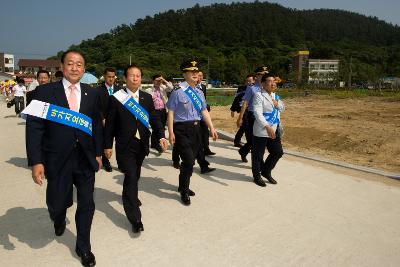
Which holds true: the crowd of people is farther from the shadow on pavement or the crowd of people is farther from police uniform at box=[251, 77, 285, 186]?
the shadow on pavement

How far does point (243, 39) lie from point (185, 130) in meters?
150

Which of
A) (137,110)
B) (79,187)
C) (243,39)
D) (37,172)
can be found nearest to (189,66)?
(137,110)

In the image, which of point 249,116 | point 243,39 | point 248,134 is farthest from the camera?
point 243,39

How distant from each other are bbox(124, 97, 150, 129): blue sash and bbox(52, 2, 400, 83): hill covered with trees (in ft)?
295

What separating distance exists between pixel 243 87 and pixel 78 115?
225 inches

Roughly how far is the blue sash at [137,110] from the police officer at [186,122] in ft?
2.24

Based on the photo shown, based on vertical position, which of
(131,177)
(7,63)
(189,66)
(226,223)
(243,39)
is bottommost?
(226,223)

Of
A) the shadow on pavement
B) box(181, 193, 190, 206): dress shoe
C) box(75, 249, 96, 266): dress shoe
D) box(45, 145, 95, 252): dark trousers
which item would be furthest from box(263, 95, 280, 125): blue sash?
box(75, 249, 96, 266): dress shoe

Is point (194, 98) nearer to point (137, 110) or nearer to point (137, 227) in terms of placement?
point (137, 110)

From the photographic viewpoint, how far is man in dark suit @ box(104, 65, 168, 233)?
3.94 meters

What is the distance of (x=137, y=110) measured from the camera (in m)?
4.11

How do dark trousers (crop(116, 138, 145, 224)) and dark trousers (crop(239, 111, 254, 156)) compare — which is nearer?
dark trousers (crop(116, 138, 145, 224))

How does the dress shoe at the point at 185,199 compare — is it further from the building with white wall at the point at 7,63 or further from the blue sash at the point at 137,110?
the building with white wall at the point at 7,63

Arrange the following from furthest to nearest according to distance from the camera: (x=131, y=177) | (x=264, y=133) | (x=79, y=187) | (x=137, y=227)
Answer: (x=264, y=133), (x=131, y=177), (x=137, y=227), (x=79, y=187)
